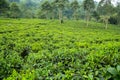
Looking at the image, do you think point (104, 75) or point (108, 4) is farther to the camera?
point (108, 4)

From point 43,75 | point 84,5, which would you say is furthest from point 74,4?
point 43,75

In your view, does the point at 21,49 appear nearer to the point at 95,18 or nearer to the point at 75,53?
the point at 75,53

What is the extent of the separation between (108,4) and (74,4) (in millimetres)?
13605

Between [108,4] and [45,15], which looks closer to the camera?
[108,4]

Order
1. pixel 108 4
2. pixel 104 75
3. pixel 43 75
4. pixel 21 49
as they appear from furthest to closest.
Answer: pixel 108 4, pixel 21 49, pixel 43 75, pixel 104 75

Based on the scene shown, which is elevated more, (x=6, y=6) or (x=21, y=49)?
(x=6, y=6)

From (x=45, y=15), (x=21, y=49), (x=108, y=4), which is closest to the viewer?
(x=21, y=49)

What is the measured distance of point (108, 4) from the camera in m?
59.4

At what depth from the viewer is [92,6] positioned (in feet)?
200

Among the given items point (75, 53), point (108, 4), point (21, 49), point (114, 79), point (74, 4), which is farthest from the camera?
point (74, 4)

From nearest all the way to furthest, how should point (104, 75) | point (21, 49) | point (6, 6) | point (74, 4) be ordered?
1. point (104, 75)
2. point (21, 49)
3. point (6, 6)
4. point (74, 4)

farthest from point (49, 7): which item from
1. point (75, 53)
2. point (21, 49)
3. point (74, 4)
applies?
point (75, 53)

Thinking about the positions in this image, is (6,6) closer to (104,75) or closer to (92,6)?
(92,6)

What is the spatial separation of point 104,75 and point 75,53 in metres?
2.95
